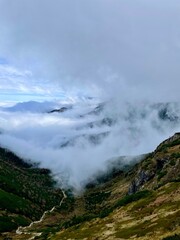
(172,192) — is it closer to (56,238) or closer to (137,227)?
(137,227)

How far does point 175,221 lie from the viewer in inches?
3346

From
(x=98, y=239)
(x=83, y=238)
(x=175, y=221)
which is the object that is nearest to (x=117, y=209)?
(x=83, y=238)

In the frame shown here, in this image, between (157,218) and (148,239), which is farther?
(157,218)

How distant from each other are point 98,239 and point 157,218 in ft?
57.8

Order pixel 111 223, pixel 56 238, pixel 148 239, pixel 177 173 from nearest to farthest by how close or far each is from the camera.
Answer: pixel 148 239, pixel 111 223, pixel 56 238, pixel 177 173

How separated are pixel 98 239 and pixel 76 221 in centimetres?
→ 6267

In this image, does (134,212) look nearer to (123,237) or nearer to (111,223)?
(111,223)

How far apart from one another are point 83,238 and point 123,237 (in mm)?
26106

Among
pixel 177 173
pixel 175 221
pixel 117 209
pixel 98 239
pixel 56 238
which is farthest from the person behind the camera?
pixel 177 173

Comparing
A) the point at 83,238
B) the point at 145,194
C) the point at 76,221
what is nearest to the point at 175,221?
the point at 83,238

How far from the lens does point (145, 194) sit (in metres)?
146

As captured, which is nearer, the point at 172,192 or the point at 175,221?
the point at 175,221

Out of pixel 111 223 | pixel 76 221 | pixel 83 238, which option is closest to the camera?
pixel 83 238

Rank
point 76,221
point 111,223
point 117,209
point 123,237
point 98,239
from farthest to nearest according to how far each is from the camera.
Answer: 1. point 76,221
2. point 117,209
3. point 111,223
4. point 98,239
5. point 123,237
